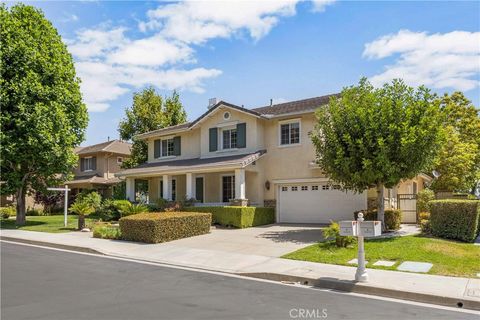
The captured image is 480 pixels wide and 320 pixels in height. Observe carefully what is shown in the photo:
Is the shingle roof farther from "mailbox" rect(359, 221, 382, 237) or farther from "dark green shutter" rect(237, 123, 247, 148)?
"mailbox" rect(359, 221, 382, 237)

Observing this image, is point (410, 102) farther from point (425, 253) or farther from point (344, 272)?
point (344, 272)

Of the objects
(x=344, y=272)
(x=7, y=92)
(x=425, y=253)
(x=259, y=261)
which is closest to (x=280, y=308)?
(x=344, y=272)

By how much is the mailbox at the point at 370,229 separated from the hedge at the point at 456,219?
671 centimetres

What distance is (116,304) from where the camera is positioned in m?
7.16

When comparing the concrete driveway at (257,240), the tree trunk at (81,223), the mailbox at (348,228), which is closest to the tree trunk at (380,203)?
the concrete driveway at (257,240)

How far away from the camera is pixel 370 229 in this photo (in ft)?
30.2

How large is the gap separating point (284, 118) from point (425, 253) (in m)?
12.4

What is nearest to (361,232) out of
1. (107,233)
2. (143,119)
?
(107,233)

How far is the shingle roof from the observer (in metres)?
22.7

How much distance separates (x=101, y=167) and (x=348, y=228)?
31.2m

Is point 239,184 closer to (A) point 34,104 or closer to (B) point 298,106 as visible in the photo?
(B) point 298,106

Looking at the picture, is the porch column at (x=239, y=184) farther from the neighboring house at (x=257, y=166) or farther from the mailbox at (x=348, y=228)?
the mailbox at (x=348, y=228)

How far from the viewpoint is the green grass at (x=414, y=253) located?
34.4ft
